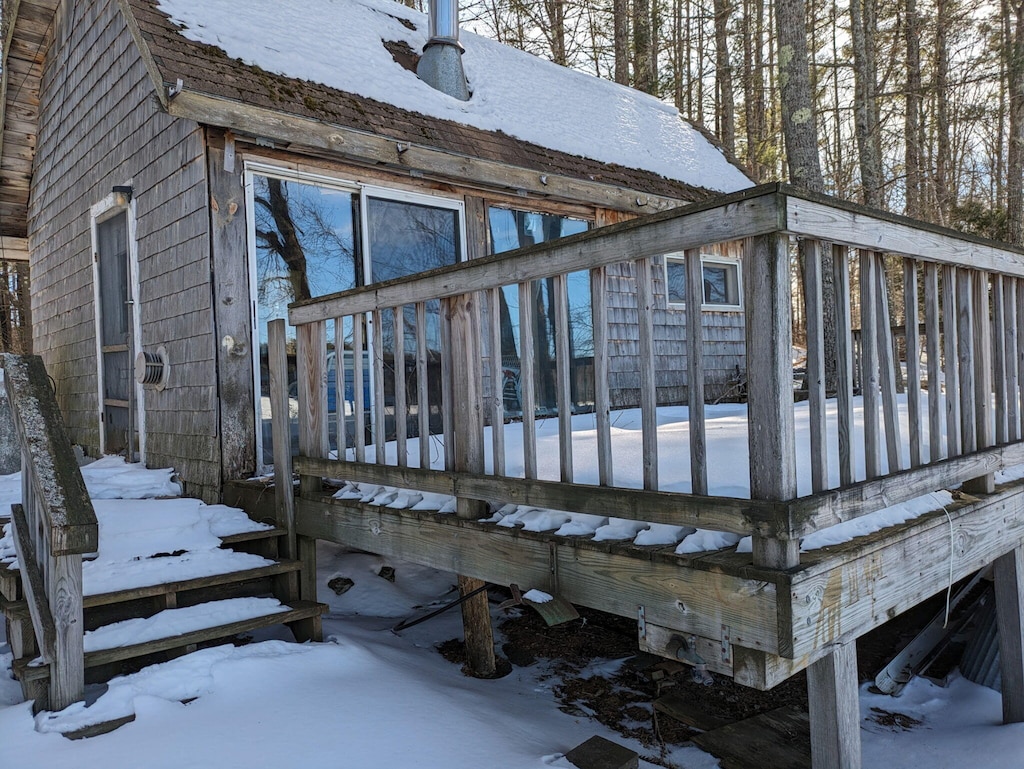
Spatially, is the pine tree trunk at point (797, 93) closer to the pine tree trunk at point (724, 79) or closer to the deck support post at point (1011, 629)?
the deck support post at point (1011, 629)

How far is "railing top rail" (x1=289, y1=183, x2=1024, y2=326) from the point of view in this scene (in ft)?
6.57

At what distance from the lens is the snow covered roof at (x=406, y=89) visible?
4797mm

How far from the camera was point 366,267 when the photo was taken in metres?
5.44

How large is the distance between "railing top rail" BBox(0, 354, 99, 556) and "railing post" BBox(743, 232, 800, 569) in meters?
2.24

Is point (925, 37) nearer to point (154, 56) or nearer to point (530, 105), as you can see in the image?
point (530, 105)

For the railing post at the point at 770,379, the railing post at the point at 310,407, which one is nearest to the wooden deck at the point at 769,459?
the railing post at the point at 770,379

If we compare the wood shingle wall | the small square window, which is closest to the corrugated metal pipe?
the wood shingle wall

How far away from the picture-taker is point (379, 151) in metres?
5.07

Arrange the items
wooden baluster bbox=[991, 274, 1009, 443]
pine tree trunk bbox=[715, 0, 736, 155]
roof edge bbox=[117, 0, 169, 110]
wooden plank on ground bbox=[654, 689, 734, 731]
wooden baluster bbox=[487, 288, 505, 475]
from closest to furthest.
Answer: wooden baluster bbox=[487, 288, 505, 475], wooden baluster bbox=[991, 274, 1009, 443], wooden plank on ground bbox=[654, 689, 734, 731], roof edge bbox=[117, 0, 169, 110], pine tree trunk bbox=[715, 0, 736, 155]

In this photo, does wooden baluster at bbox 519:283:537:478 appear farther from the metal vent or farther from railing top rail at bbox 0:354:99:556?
the metal vent

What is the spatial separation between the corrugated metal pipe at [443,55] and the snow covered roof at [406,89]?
186mm

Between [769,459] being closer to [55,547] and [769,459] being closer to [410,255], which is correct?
[55,547]

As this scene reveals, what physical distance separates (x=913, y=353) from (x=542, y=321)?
4447 millimetres

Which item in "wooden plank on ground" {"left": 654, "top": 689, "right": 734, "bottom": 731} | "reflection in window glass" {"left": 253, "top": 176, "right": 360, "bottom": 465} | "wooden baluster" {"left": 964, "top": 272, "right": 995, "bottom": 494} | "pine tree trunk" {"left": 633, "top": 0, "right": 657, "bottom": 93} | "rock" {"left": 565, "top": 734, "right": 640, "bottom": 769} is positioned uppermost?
"pine tree trunk" {"left": 633, "top": 0, "right": 657, "bottom": 93}
